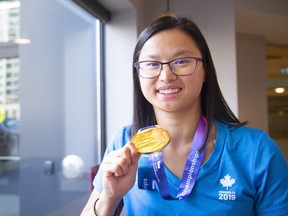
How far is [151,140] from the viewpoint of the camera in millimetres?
835

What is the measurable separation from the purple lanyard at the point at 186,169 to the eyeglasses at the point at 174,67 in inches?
7.5

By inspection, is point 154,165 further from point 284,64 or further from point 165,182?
point 284,64

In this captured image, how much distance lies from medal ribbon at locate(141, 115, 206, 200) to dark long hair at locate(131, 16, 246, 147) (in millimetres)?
37

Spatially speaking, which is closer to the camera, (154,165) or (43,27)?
(154,165)

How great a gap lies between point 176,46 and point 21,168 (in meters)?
1.16

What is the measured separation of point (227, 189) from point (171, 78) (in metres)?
0.34

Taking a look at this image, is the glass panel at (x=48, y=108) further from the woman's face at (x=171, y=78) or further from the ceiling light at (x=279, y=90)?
the ceiling light at (x=279, y=90)

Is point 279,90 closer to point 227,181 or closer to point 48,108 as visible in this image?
point 48,108

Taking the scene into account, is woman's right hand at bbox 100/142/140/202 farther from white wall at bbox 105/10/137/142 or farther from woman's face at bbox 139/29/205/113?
white wall at bbox 105/10/137/142

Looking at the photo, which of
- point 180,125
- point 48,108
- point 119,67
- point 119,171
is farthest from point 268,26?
point 119,171

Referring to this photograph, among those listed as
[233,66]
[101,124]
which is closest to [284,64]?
[233,66]

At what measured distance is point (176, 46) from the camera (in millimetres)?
873

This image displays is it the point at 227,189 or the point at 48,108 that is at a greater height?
the point at 48,108

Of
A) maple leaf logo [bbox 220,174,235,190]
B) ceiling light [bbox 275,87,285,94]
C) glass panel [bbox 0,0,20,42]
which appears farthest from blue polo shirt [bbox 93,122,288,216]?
ceiling light [bbox 275,87,285,94]
